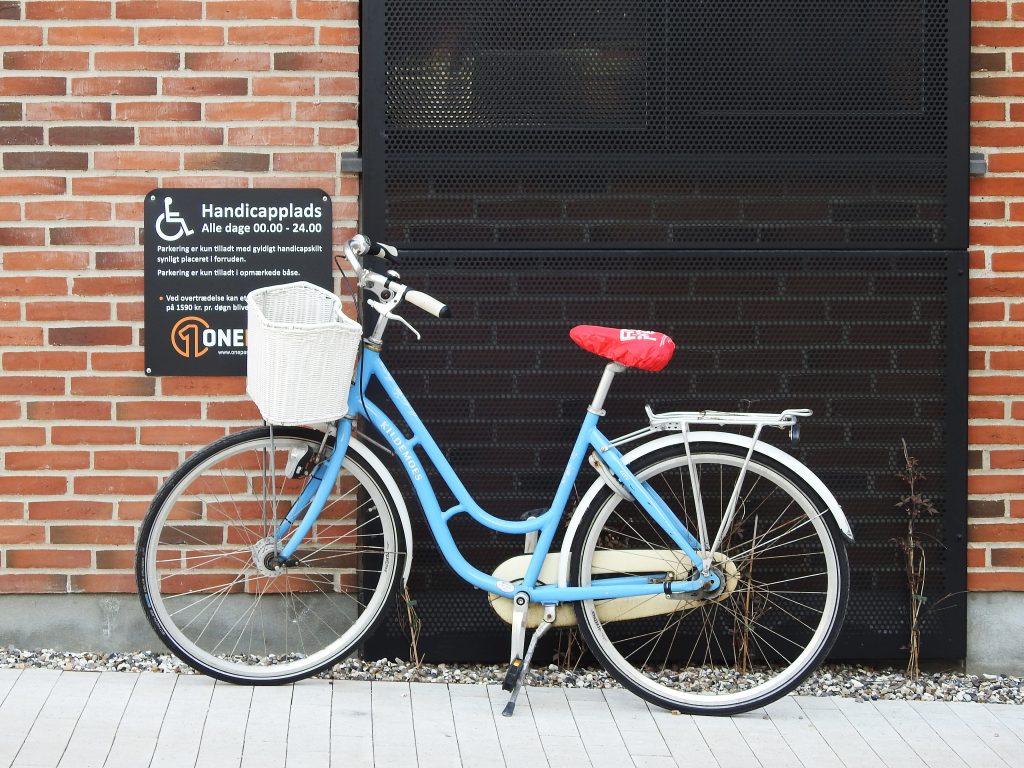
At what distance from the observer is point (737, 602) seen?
184 inches

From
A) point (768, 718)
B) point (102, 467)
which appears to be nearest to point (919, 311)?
point (768, 718)

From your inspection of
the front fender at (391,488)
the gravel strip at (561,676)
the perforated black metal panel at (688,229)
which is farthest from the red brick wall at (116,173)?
the front fender at (391,488)

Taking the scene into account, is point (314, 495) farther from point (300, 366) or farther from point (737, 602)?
point (737, 602)

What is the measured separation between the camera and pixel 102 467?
4.68 m

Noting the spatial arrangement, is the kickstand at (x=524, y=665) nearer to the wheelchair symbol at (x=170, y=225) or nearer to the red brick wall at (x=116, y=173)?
the red brick wall at (x=116, y=173)

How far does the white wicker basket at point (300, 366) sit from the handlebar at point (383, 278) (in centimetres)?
14

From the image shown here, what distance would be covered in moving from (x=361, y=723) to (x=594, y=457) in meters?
1.13

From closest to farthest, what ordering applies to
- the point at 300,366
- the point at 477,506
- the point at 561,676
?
1. the point at 300,366
2. the point at 477,506
3. the point at 561,676

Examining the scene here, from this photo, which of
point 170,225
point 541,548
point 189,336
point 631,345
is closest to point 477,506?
point 541,548

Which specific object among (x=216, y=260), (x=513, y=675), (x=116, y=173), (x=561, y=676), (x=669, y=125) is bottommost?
(x=561, y=676)

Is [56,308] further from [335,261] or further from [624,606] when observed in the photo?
[624,606]

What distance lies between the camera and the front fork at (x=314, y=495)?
4277 mm

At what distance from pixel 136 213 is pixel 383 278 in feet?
3.50

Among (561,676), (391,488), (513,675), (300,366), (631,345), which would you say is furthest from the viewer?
(561,676)
